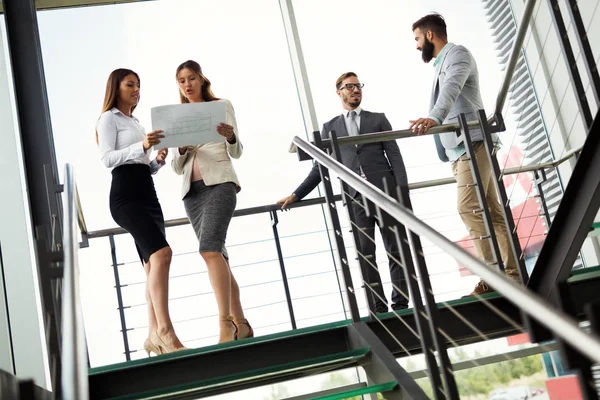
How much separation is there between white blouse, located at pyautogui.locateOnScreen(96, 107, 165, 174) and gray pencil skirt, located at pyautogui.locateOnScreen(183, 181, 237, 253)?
235mm

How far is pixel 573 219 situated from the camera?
2531 millimetres

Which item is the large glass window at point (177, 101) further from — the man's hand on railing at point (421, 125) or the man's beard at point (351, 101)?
the man's hand on railing at point (421, 125)

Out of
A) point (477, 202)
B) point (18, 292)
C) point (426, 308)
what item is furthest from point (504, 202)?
point (18, 292)

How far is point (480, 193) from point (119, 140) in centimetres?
152

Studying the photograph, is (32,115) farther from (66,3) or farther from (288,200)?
(66,3)

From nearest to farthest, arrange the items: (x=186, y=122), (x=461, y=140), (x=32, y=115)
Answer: (x=186, y=122)
(x=461, y=140)
(x=32, y=115)

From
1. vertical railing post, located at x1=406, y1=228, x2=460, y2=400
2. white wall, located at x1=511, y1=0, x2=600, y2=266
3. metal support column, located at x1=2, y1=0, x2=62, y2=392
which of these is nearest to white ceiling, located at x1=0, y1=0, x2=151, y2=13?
metal support column, located at x1=2, y1=0, x2=62, y2=392

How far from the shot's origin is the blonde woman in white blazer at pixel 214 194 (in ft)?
9.87

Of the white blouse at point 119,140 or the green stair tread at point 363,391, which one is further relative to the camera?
the white blouse at point 119,140

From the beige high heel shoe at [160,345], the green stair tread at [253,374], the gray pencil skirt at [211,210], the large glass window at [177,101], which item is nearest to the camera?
the green stair tread at [253,374]

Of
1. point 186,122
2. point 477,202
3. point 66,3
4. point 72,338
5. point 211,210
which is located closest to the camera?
point 72,338

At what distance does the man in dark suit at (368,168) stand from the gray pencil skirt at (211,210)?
57 centimetres

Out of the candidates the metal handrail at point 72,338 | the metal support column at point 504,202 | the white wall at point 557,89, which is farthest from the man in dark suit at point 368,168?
the white wall at point 557,89

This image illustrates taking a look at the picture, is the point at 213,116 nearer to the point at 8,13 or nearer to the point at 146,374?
the point at 146,374
